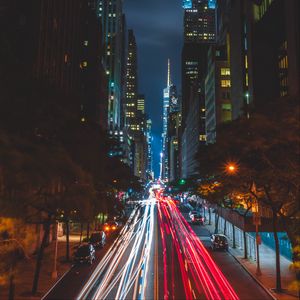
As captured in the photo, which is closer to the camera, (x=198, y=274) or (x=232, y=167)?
(x=232, y=167)

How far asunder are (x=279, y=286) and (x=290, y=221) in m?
4.70

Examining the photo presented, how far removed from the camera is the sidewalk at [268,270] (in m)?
24.3

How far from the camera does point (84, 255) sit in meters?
33.6

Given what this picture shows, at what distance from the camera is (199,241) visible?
4862 cm

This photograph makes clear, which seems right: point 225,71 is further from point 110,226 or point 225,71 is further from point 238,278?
point 238,278

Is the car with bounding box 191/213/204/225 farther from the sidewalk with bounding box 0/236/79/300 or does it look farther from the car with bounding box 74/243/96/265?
the car with bounding box 74/243/96/265

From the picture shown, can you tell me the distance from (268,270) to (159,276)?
973 centimetres

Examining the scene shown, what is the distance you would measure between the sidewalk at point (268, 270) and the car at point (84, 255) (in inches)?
532

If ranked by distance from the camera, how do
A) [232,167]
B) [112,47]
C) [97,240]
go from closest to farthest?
[232,167] → [97,240] → [112,47]

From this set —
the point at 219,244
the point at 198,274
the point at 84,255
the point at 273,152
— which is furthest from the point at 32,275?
the point at 219,244

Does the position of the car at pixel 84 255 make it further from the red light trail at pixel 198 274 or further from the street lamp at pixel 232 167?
the street lamp at pixel 232 167

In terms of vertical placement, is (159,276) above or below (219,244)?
below

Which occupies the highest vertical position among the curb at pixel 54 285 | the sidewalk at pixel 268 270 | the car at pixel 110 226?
the car at pixel 110 226

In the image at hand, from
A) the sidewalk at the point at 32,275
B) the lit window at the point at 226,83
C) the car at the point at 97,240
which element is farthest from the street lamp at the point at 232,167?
the lit window at the point at 226,83
